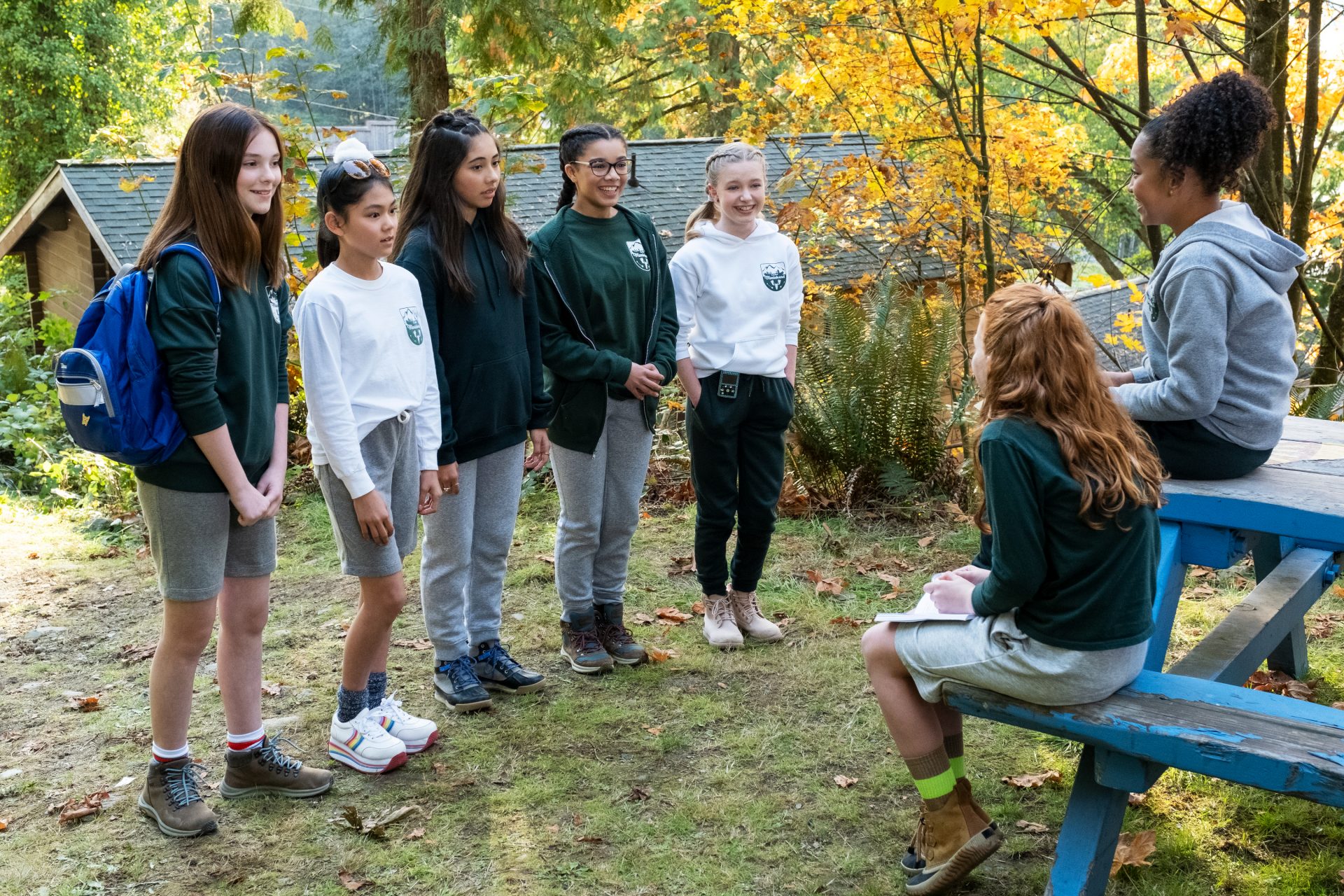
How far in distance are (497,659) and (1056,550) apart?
2464 millimetres

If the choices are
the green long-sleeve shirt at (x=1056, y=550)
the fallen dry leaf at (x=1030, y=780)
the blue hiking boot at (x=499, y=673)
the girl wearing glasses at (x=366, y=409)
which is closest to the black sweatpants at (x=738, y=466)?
the blue hiking boot at (x=499, y=673)

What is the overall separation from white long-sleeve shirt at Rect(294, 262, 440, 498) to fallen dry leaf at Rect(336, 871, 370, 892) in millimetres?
1095

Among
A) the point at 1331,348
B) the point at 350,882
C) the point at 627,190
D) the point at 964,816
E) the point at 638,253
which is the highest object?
the point at 627,190

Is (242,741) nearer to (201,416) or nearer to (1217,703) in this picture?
(201,416)

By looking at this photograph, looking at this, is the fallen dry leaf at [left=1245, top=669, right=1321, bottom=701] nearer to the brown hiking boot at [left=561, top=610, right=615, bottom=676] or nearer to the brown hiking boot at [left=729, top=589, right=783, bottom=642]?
the brown hiking boot at [left=729, top=589, right=783, bottom=642]

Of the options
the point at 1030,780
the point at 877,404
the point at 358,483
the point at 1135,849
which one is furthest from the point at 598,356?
the point at 877,404

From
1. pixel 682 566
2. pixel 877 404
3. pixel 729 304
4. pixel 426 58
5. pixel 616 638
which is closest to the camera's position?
pixel 729 304

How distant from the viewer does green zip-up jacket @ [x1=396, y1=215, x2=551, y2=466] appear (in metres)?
3.83

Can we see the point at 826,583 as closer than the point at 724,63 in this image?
Yes

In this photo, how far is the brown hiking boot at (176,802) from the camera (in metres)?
3.31

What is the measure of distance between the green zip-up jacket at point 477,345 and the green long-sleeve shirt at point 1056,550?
1.94 metres

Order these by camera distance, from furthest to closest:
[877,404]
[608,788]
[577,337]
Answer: [877,404]
[577,337]
[608,788]

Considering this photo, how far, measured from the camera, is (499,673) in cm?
432

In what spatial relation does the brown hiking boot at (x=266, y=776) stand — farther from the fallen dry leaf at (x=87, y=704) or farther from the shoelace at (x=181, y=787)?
the fallen dry leaf at (x=87, y=704)
